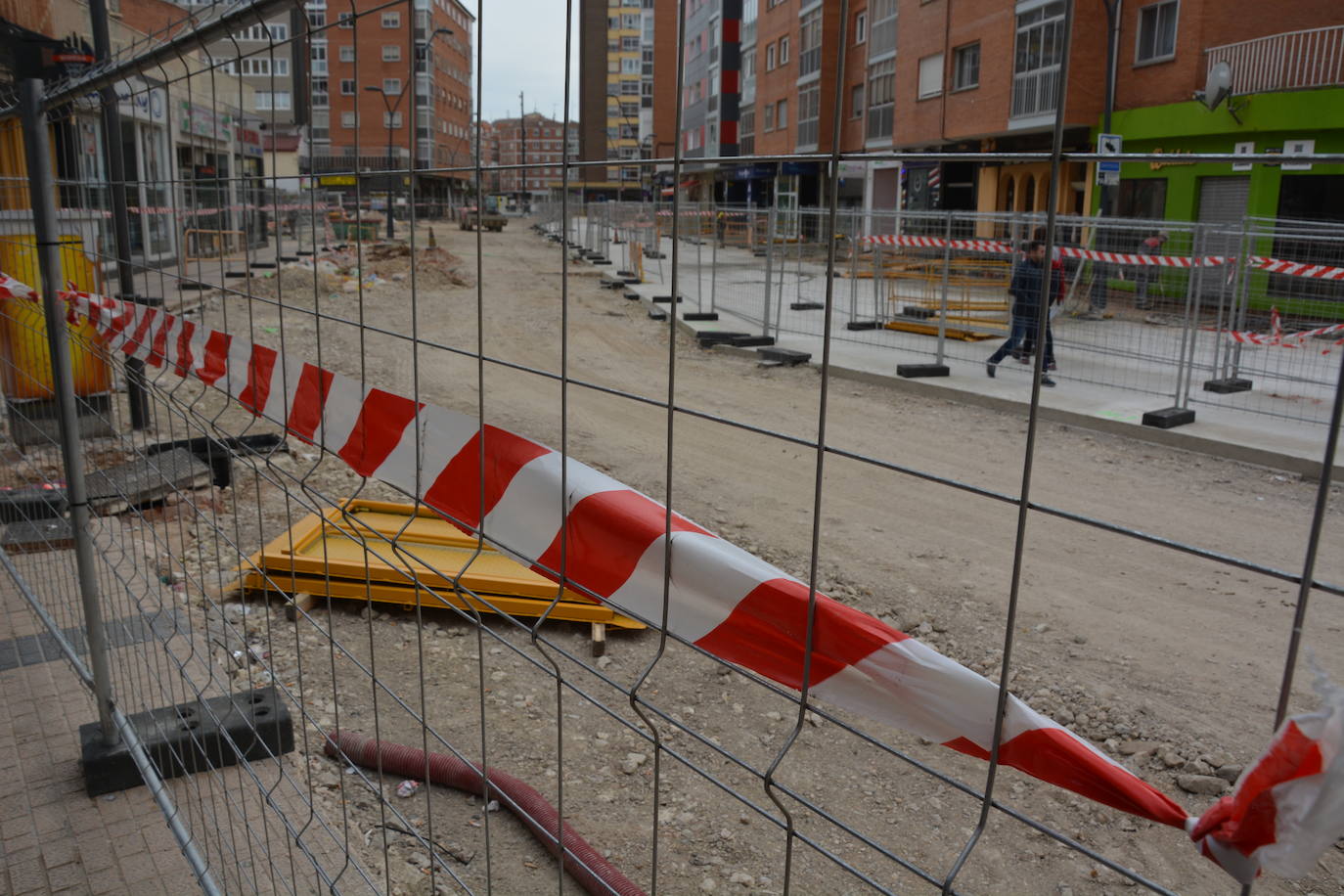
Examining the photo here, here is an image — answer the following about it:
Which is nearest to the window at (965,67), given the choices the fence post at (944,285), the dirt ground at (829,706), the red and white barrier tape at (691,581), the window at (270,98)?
the fence post at (944,285)

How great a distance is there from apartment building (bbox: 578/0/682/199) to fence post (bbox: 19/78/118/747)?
2.10 m

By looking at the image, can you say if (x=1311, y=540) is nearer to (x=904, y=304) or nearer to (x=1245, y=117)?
(x=904, y=304)

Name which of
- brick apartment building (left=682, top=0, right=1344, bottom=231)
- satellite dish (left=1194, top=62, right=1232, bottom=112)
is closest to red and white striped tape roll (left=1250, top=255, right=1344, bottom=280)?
brick apartment building (left=682, top=0, right=1344, bottom=231)

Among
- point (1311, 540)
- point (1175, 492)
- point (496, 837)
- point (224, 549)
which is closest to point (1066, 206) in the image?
point (1175, 492)

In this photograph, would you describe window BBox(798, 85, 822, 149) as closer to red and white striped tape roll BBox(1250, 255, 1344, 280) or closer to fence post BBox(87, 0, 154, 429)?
red and white striped tape roll BBox(1250, 255, 1344, 280)

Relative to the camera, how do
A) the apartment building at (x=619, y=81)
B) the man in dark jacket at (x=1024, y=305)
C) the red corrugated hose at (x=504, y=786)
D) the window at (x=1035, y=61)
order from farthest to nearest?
the window at (x=1035, y=61) → the man in dark jacket at (x=1024, y=305) → the red corrugated hose at (x=504, y=786) → the apartment building at (x=619, y=81)

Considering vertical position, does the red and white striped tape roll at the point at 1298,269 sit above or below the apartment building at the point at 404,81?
below

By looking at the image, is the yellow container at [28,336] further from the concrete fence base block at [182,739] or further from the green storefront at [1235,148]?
the green storefront at [1235,148]

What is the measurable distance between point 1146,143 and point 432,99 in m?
26.8

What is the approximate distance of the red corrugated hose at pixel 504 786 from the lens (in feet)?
11.2

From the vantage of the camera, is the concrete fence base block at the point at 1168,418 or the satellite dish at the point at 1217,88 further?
the satellite dish at the point at 1217,88

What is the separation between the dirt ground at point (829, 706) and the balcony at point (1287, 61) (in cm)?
1406

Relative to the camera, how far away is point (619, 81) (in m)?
2.17

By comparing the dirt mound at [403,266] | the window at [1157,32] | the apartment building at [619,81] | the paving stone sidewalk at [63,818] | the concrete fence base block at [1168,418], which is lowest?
the paving stone sidewalk at [63,818]
